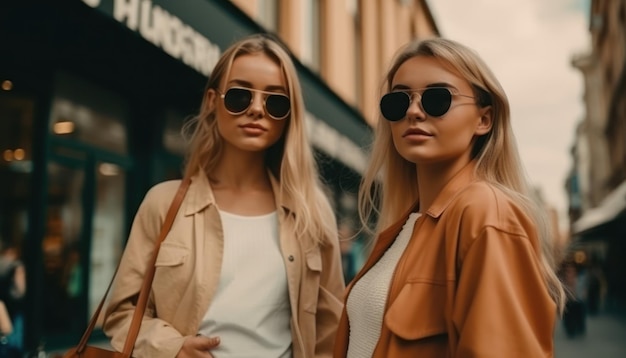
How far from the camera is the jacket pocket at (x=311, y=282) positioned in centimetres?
230

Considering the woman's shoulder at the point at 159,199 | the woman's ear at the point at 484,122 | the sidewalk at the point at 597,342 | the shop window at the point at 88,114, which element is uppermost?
the shop window at the point at 88,114

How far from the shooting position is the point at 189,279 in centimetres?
219

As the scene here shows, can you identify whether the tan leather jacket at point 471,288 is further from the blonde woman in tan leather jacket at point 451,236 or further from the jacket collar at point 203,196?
the jacket collar at point 203,196

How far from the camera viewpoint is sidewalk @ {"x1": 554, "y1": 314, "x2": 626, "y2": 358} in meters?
9.54

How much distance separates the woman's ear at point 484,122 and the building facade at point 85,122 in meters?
2.50

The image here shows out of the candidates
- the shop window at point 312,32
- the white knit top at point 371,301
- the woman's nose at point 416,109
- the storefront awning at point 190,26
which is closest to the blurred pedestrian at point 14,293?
the storefront awning at point 190,26

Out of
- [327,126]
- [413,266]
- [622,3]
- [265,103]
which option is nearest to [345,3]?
[327,126]

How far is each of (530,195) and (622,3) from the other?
33.9 m

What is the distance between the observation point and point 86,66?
6.26 meters

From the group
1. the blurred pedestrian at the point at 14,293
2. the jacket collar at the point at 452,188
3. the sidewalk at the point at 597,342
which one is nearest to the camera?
the jacket collar at the point at 452,188

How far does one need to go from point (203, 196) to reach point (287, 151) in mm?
417

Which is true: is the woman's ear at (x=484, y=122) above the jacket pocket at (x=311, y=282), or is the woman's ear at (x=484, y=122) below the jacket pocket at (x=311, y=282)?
above

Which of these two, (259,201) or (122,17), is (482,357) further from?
(122,17)

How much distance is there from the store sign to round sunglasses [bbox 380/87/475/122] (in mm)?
2966
